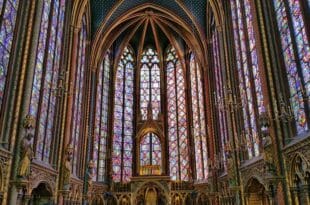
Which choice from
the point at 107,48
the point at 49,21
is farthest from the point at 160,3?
the point at 49,21

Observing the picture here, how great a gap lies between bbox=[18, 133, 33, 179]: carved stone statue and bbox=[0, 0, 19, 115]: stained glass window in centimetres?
179

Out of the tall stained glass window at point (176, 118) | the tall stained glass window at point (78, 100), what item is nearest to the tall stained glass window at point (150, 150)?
the tall stained glass window at point (176, 118)

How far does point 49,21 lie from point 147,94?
15.7 metres

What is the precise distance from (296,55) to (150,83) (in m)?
20.5

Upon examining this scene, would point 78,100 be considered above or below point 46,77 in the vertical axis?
above

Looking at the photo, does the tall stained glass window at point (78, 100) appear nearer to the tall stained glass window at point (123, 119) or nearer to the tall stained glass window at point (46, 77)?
the tall stained glass window at point (46, 77)

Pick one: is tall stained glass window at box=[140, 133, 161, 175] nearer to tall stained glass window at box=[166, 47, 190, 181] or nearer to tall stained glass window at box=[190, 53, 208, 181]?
tall stained glass window at box=[166, 47, 190, 181]

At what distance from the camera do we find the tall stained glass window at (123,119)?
92.4ft

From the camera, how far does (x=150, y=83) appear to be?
105ft

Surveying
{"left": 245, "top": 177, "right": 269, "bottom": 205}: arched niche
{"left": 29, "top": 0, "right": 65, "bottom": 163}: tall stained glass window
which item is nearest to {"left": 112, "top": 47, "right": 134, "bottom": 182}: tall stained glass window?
{"left": 29, "top": 0, "right": 65, "bottom": 163}: tall stained glass window

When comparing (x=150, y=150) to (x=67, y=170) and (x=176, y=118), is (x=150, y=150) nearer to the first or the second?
(x=176, y=118)

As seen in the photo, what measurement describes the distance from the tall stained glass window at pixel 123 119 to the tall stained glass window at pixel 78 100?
645 centimetres

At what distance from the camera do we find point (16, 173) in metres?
11.8

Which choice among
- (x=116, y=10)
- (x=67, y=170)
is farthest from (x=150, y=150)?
(x=116, y=10)
